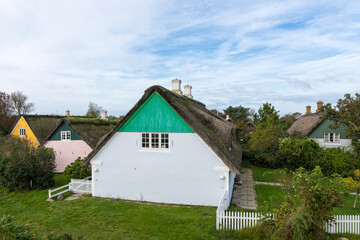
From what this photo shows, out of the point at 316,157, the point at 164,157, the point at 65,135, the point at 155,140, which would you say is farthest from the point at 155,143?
the point at 316,157

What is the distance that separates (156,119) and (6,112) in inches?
1533

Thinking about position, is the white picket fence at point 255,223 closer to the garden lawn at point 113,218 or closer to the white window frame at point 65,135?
the garden lawn at point 113,218

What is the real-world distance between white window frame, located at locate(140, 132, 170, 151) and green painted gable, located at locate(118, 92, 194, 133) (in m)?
0.32

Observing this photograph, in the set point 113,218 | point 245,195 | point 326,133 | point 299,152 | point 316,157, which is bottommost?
point 245,195

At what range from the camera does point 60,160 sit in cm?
2192

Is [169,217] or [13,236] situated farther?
[169,217]

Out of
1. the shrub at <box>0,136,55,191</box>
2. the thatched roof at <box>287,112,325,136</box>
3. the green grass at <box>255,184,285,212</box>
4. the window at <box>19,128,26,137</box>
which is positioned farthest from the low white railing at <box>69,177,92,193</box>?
the thatched roof at <box>287,112,325,136</box>

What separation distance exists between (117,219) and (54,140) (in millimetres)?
15719

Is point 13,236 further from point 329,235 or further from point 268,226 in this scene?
point 329,235

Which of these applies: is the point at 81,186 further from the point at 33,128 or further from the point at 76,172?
the point at 33,128

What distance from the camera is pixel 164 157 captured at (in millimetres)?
12031

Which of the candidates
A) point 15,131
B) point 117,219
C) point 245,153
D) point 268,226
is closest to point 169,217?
point 117,219

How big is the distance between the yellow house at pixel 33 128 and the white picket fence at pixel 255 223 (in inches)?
866

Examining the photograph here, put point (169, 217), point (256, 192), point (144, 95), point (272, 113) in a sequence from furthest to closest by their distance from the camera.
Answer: point (272, 113), point (256, 192), point (144, 95), point (169, 217)
